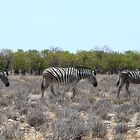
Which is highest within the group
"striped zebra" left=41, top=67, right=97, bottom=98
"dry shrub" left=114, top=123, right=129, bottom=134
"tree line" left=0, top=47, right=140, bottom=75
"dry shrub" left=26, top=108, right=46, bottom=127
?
"tree line" left=0, top=47, right=140, bottom=75

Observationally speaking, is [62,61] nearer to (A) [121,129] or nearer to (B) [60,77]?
(B) [60,77]

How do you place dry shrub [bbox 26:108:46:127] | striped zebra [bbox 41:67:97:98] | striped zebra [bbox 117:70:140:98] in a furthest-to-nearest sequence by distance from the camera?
striped zebra [bbox 117:70:140:98]
striped zebra [bbox 41:67:97:98]
dry shrub [bbox 26:108:46:127]

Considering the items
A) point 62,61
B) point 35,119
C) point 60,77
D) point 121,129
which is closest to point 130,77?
point 60,77

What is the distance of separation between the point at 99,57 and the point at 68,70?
7770 centimetres

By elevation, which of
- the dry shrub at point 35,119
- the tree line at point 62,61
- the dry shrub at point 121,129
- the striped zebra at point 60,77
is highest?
the tree line at point 62,61

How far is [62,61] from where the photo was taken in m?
93.4

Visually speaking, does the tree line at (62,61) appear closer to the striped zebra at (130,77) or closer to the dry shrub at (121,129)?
the striped zebra at (130,77)

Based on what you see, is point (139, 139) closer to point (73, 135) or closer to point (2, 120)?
point (73, 135)

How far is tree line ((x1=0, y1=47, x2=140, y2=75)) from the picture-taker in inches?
3418

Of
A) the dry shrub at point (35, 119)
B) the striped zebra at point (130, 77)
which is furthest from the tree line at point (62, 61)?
the dry shrub at point (35, 119)

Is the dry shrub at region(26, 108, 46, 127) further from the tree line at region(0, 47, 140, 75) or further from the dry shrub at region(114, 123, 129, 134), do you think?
the tree line at region(0, 47, 140, 75)

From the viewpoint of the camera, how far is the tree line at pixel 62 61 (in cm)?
8681

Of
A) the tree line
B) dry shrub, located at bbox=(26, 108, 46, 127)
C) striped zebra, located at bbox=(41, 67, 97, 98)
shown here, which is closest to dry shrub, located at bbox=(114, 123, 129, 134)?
dry shrub, located at bbox=(26, 108, 46, 127)

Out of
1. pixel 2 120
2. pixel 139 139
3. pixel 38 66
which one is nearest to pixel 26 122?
pixel 2 120
